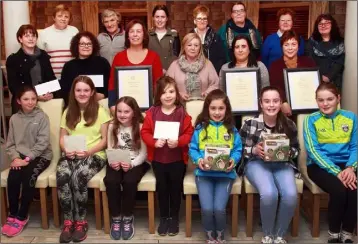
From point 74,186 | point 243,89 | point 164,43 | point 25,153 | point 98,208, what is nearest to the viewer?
point 74,186

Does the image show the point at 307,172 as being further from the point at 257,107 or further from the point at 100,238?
the point at 100,238

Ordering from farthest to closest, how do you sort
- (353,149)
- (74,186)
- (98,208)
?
(98,208) → (74,186) → (353,149)

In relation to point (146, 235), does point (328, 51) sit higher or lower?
higher

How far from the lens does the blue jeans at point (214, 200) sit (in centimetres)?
381

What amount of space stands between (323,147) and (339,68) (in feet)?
4.68

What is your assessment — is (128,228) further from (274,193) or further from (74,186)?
(274,193)

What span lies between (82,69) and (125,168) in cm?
128

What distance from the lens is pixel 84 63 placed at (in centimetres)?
480

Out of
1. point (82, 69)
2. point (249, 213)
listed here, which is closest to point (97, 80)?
point (82, 69)

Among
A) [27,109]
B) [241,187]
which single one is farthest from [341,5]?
[27,109]

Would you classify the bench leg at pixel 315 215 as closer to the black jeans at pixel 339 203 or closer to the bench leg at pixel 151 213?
the black jeans at pixel 339 203

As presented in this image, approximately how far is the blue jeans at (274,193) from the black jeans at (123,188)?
97 centimetres

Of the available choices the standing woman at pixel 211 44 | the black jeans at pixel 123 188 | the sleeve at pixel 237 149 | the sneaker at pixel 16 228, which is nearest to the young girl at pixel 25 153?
the sneaker at pixel 16 228

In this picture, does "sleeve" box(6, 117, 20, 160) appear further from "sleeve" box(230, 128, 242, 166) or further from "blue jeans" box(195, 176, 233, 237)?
"sleeve" box(230, 128, 242, 166)
